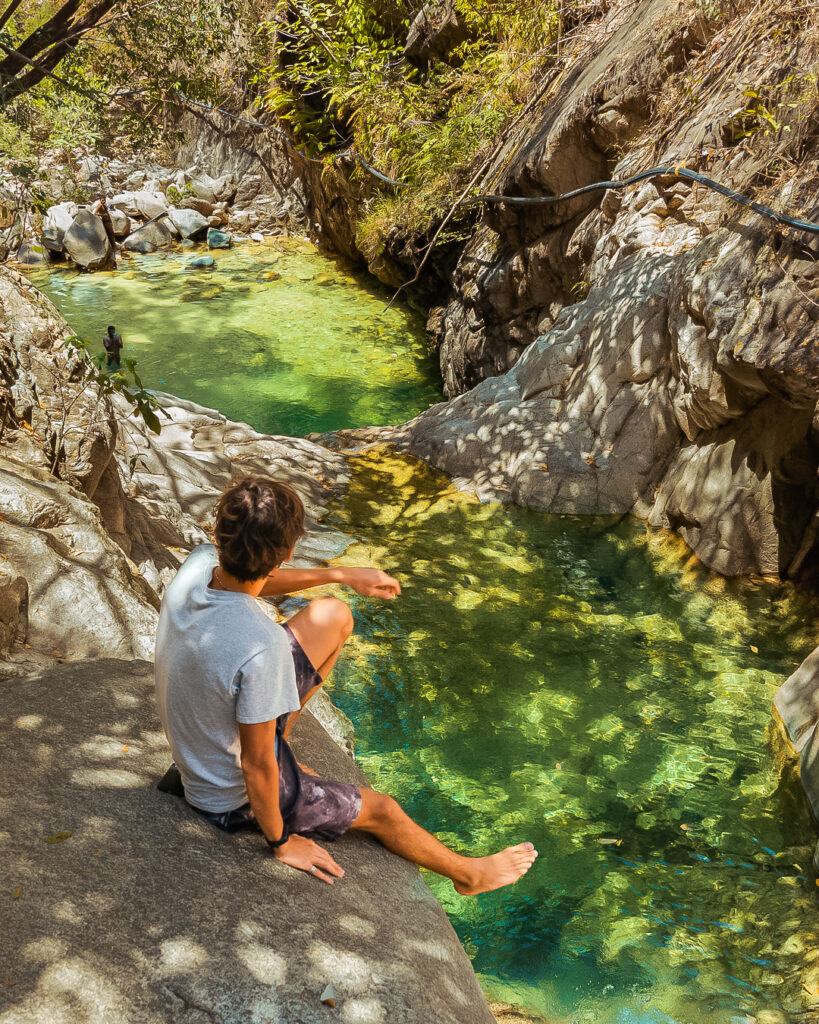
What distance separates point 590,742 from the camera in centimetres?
463

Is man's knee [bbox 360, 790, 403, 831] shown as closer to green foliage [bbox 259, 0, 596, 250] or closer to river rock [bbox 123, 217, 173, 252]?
green foliage [bbox 259, 0, 596, 250]

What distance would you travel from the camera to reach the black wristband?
236 cm

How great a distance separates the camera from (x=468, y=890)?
283 cm

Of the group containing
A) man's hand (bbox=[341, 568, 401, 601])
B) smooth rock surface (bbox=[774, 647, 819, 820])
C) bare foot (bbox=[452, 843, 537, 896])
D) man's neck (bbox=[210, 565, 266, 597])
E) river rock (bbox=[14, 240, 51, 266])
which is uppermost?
man's neck (bbox=[210, 565, 266, 597])

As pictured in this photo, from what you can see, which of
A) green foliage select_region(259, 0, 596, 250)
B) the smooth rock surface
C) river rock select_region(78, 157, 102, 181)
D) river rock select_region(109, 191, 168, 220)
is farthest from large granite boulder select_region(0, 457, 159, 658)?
river rock select_region(78, 157, 102, 181)

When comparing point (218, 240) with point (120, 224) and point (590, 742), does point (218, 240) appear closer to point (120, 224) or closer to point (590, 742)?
point (120, 224)

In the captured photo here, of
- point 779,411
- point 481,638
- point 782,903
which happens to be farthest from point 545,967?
point 779,411

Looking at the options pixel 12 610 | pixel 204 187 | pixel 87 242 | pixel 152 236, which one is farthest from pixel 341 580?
pixel 204 187

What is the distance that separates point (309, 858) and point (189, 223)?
60.2 feet

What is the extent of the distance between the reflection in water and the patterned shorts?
48.0 inches

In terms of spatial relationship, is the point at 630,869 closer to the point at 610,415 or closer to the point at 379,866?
the point at 379,866

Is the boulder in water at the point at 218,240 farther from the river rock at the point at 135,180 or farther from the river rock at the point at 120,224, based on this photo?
the river rock at the point at 135,180

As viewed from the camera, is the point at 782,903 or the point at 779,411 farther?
the point at 779,411

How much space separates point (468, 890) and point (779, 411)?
4612 millimetres
